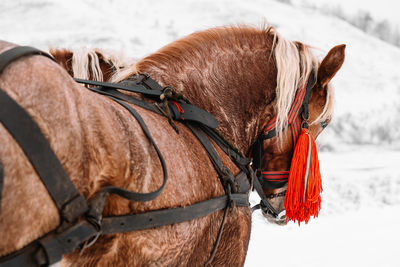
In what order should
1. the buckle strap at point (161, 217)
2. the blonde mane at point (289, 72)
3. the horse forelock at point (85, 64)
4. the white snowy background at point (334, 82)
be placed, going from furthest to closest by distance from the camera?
1. the white snowy background at point (334, 82)
2. the horse forelock at point (85, 64)
3. the blonde mane at point (289, 72)
4. the buckle strap at point (161, 217)

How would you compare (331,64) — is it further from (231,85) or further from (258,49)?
(231,85)

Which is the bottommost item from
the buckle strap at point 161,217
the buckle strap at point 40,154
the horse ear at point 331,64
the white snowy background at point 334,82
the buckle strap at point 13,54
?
the white snowy background at point 334,82

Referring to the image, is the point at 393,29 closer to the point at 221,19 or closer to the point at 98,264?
the point at 221,19

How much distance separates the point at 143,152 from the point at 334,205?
13.7 ft

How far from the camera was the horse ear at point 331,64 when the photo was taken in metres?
1.90

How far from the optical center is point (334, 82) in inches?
353

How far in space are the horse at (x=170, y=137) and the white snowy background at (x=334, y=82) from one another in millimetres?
369

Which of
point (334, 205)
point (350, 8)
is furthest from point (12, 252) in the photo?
point (350, 8)

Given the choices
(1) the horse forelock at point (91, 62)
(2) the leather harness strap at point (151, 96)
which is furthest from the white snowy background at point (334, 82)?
(1) the horse forelock at point (91, 62)

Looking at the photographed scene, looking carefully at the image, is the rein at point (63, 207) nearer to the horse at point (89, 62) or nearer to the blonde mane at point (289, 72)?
the blonde mane at point (289, 72)

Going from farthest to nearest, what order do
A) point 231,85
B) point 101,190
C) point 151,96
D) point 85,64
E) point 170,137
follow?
point 85,64, point 231,85, point 151,96, point 170,137, point 101,190

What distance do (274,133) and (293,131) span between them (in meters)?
0.10

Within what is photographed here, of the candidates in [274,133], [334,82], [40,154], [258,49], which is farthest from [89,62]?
[334,82]

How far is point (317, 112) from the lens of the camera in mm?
2078
